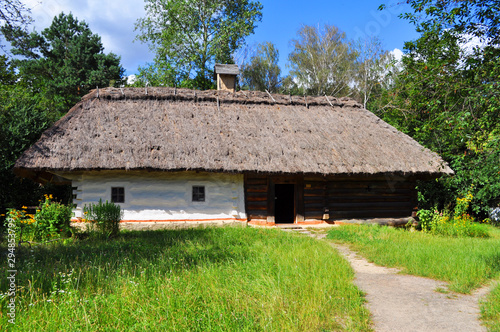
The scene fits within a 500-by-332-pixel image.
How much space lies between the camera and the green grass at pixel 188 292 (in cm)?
354

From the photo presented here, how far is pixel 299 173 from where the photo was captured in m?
11.2

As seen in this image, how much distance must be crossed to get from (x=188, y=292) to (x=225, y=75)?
43.3ft

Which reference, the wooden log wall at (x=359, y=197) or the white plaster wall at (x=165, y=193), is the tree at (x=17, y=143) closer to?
the white plaster wall at (x=165, y=193)

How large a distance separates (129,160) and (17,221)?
335 cm

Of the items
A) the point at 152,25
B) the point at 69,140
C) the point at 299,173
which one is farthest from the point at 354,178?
the point at 152,25

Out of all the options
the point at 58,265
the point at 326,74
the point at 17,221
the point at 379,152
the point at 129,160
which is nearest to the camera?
the point at 58,265

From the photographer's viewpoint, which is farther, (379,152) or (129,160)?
(379,152)

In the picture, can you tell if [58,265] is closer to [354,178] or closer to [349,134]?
[354,178]

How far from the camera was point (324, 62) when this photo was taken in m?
25.4

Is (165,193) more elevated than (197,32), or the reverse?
(197,32)

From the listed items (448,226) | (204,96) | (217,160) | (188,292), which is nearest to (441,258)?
(188,292)

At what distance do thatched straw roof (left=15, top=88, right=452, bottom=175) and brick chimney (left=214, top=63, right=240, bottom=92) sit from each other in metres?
1.78

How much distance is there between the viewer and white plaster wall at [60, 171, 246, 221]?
1105 centimetres

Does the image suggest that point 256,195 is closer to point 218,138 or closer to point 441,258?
point 218,138
